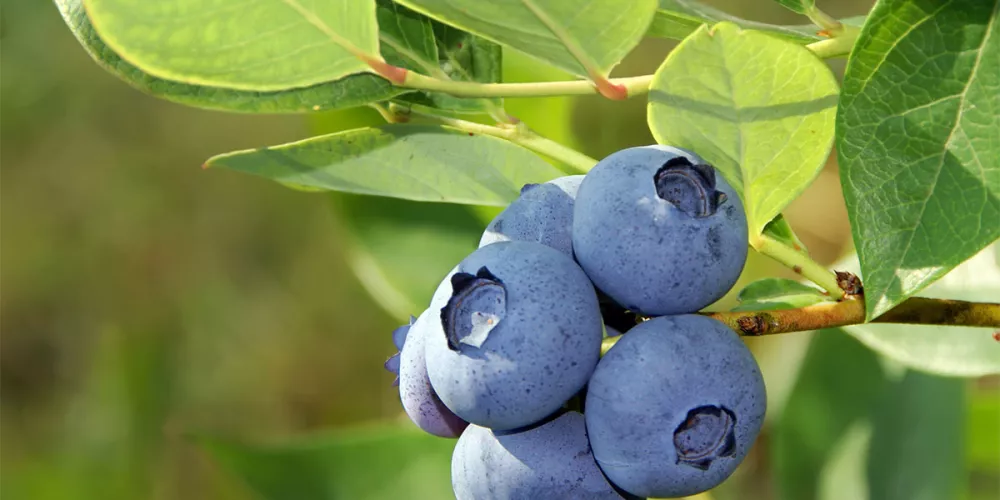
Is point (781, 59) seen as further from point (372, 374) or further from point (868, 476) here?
point (372, 374)

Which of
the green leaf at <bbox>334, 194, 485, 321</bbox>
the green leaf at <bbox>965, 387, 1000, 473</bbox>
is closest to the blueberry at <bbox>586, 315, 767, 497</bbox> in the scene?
the green leaf at <bbox>334, 194, 485, 321</bbox>

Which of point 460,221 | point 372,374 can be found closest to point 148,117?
point 372,374

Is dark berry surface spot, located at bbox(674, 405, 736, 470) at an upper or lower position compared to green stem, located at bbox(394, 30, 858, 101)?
lower

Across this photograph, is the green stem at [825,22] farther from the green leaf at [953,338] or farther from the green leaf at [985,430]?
the green leaf at [985,430]

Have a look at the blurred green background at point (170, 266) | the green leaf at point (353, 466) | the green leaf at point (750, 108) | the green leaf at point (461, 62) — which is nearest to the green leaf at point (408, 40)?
the green leaf at point (461, 62)

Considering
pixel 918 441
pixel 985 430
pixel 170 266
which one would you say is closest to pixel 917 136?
pixel 918 441

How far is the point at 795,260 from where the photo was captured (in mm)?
847

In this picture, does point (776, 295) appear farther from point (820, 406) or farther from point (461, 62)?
point (820, 406)

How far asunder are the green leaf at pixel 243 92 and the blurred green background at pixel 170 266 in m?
2.60

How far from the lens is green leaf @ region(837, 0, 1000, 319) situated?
705 mm

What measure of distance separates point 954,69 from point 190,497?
3.29 meters

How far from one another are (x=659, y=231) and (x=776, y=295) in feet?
0.83

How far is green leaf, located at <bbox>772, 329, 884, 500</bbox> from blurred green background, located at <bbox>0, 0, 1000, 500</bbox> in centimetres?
206

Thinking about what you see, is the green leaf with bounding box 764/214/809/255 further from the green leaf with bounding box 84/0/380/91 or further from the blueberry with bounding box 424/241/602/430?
the green leaf with bounding box 84/0/380/91
